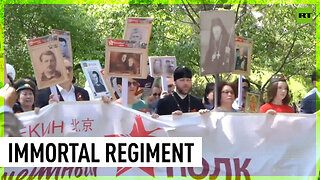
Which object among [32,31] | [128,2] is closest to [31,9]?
[32,31]

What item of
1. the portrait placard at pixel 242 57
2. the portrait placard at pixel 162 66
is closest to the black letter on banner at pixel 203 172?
the portrait placard at pixel 242 57

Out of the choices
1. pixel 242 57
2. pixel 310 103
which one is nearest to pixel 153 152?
pixel 242 57

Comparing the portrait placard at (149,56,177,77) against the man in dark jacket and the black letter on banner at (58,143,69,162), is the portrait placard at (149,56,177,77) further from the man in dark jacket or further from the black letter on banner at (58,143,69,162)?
the black letter on banner at (58,143,69,162)

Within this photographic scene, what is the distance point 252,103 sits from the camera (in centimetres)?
841

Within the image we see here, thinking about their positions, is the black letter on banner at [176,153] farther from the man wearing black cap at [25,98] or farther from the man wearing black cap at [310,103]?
the man wearing black cap at [310,103]

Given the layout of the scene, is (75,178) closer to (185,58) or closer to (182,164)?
(182,164)

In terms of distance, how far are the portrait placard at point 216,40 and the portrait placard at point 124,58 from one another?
66 centimetres

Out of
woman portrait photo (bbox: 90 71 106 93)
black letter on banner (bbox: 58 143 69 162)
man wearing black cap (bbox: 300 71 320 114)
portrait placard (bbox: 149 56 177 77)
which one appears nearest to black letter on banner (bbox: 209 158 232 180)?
black letter on banner (bbox: 58 143 69 162)

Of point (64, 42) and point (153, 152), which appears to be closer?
point (153, 152)

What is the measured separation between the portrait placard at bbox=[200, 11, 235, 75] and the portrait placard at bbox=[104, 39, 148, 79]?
664 millimetres

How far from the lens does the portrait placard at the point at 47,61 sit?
7594 mm

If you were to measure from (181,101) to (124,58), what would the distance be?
0.85 meters

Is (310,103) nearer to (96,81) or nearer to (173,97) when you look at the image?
(173,97)

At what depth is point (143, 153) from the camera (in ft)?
23.7
